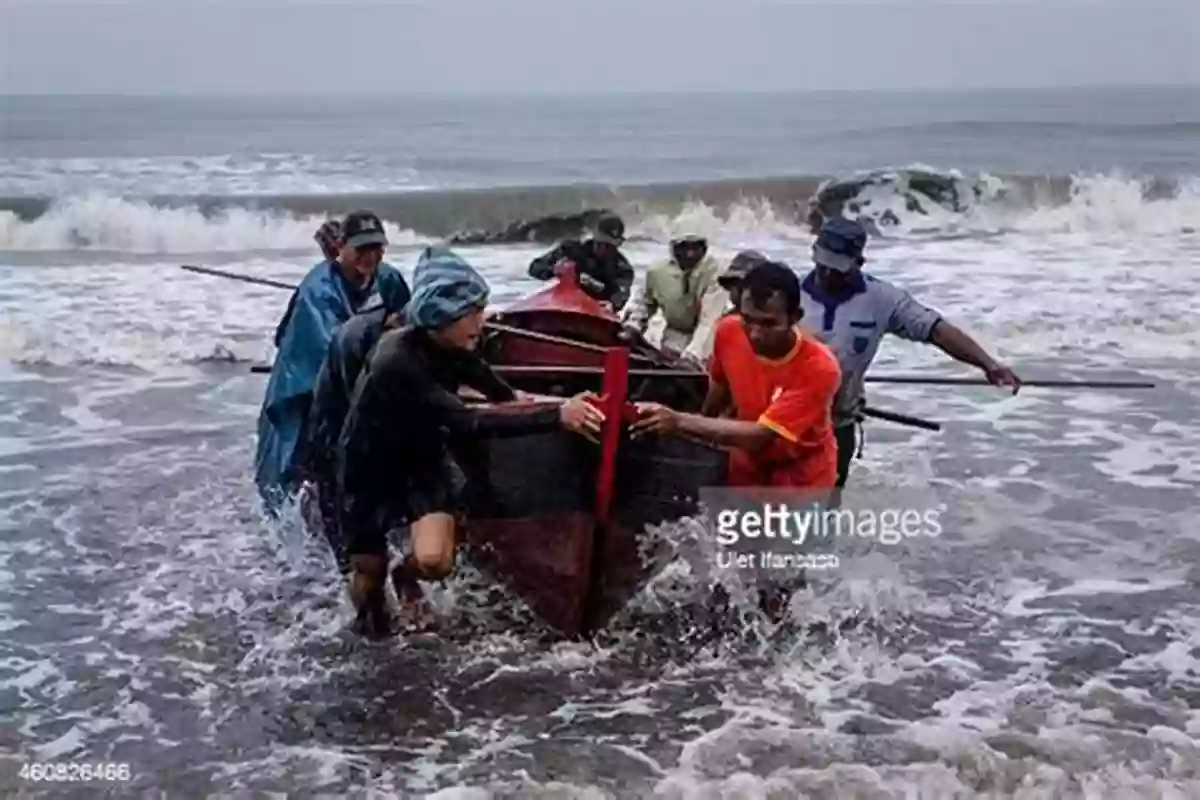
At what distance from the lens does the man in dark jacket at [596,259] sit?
2.55 m

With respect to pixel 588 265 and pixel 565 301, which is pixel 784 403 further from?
pixel 588 265

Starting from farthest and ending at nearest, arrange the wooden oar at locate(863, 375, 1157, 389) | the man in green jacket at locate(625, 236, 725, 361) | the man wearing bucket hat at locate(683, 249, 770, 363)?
the man in green jacket at locate(625, 236, 725, 361), the wooden oar at locate(863, 375, 1157, 389), the man wearing bucket hat at locate(683, 249, 770, 363)

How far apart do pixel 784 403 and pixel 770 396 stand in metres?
0.02

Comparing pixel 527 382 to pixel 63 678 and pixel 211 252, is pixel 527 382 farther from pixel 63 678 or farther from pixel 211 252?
pixel 63 678

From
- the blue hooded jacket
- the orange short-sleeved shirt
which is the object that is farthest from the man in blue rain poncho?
the orange short-sleeved shirt

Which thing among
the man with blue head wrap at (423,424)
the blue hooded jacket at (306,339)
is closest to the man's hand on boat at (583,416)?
the man with blue head wrap at (423,424)

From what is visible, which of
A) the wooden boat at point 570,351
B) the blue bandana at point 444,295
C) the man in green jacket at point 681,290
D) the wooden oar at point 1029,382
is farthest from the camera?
the man in green jacket at point 681,290

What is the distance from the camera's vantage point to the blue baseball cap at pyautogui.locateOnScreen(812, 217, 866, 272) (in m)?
2.10

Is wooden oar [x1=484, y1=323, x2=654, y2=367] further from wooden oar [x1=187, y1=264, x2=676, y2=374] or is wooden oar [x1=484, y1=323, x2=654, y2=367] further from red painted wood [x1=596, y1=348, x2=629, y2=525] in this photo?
red painted wood [x1=596, y1=348, x2=629, y2=525]

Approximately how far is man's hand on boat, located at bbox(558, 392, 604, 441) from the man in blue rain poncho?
0.49 meters

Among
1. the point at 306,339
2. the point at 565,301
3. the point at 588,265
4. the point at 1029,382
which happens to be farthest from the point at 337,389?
the point at 1029,382

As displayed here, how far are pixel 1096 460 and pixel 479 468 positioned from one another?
102cm

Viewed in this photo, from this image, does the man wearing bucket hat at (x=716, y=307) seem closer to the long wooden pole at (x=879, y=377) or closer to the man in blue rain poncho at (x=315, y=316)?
the long wooden pole at (x=879, y=377)

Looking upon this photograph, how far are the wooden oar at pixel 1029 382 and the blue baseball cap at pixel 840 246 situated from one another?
275 mm
